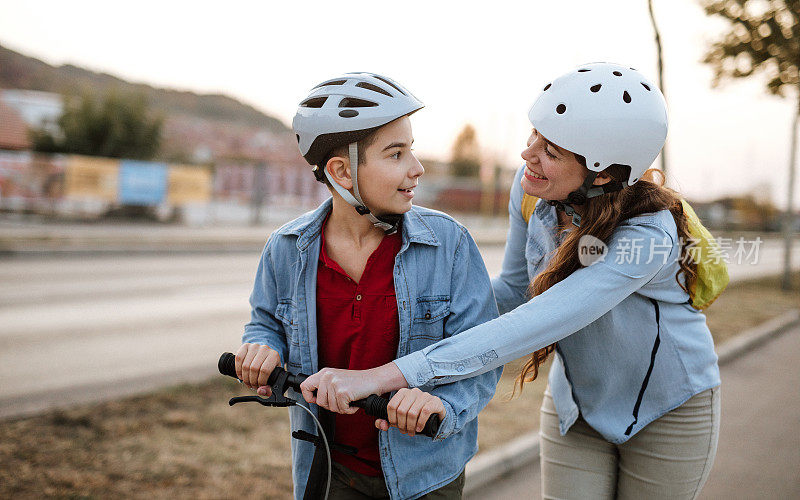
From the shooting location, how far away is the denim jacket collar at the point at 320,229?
2.14 metres

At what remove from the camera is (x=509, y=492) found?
13.7 ft

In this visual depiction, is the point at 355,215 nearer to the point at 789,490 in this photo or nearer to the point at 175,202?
the point at 789,490

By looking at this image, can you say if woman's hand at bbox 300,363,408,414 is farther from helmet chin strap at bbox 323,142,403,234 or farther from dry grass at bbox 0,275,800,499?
dry grass at bbox 0,275,800,499

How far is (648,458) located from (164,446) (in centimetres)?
300

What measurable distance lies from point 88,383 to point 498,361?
4.96 m

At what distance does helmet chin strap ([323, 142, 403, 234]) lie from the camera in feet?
6.95

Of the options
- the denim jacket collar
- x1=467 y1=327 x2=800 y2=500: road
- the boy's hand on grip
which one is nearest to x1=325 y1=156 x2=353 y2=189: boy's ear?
the denim jacket collar

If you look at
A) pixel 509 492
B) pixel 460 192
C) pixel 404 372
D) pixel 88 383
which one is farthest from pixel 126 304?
pixel 460 192

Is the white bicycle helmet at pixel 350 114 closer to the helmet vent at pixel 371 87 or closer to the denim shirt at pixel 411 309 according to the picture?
the helmet vent at pixel 371 87

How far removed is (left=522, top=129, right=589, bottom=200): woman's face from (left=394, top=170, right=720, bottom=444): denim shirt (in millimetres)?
186

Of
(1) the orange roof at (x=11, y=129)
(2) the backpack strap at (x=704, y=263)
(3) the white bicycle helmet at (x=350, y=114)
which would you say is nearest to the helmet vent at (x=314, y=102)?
(3) the white bicycle helmet at (x=350, y=114)

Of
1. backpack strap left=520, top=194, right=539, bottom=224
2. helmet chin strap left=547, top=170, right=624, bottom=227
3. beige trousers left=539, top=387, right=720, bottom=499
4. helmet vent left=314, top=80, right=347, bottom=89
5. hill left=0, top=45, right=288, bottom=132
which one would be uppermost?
hill left=0, top=45, right=288, bottom=132

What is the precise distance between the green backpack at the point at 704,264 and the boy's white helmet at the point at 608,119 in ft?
0.88

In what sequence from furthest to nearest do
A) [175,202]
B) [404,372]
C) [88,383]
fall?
[175,202]
[88,383]
[404,372]
